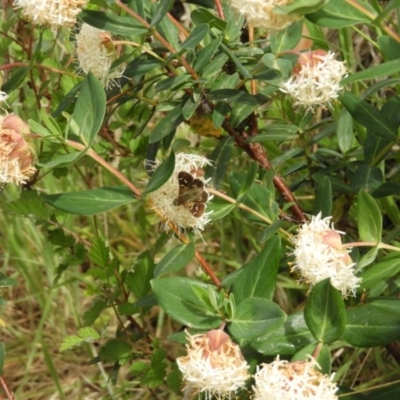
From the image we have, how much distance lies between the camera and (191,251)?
2.68 ft

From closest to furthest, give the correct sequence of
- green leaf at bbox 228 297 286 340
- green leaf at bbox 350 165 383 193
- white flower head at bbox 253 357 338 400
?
white flower head at bbox 253 357 338 400 < green leaf at bbox 228 297 286 340 < green leaf at bbox 350 165 383 193

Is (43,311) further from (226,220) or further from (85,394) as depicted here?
(226,220)

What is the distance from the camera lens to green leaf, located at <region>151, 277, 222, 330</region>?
0.73 meters

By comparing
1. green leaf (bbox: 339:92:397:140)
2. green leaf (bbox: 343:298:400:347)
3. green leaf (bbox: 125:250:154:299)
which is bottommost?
green leaf (bbox: 125:250:154:299)

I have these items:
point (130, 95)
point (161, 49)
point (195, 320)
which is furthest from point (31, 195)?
point (195, 320)

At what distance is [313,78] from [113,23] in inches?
8.3

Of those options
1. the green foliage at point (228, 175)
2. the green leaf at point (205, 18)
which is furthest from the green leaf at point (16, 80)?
the green leaf at point (205, 18)

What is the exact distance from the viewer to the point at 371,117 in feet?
2.89

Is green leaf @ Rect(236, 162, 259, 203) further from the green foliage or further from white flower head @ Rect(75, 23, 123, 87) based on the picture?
white flower head @ Rect(75, 23, 123, 87)

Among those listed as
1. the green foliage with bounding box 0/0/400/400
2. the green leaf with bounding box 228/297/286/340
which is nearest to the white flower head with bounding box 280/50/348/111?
the green foliage with bounding box 0/0/400/400

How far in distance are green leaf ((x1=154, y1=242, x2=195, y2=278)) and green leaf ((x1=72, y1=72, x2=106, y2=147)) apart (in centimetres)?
15

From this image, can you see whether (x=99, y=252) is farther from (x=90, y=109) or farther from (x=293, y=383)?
(x=293, y=383)

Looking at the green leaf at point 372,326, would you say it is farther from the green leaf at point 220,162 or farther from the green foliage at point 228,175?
the green leaf at point 220,162

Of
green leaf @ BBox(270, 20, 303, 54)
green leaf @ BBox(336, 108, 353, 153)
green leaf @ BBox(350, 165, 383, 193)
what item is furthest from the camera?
green leaf @ BBox(336, 108, 353, 153)
